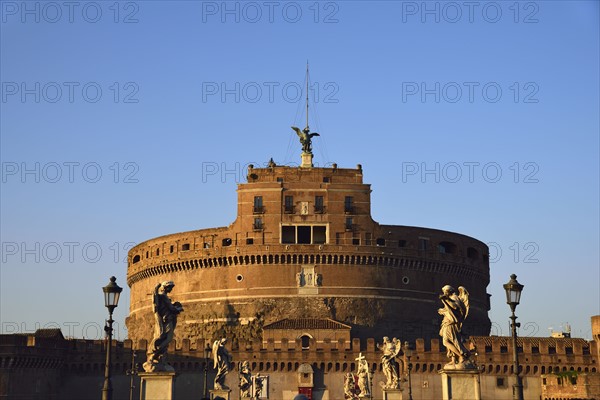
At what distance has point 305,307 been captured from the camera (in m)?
78.4

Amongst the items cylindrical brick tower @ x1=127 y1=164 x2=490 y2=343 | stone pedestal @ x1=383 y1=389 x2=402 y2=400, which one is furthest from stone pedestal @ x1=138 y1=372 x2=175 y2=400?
cylindrical brick tower @ x1=127 y1=164 x2=490 y2=343

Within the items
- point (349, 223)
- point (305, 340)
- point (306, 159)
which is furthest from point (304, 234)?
point (305, 340)

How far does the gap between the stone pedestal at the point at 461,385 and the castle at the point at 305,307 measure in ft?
155

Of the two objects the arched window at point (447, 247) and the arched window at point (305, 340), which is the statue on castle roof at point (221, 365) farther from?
the arched window at point (447, 247)

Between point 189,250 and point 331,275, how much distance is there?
42.7ft

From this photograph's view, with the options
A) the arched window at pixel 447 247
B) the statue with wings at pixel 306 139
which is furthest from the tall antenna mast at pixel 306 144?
the arched window at pixel 447 247

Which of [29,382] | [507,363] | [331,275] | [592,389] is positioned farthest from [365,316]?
[29,382]

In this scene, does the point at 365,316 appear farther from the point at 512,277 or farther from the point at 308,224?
the point at 512,277

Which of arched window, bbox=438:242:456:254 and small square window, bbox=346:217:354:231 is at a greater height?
small square window, bbox=346:217:354:231

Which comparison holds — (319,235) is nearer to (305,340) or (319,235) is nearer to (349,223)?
(349,223)

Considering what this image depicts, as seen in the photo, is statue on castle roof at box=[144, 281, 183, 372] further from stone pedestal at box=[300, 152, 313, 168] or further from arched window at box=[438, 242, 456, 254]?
arched window at box=[438, 242, 456, 254]

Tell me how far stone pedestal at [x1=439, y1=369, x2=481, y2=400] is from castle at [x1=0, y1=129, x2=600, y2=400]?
155 feet

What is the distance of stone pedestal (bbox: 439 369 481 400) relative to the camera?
22125 millimetres

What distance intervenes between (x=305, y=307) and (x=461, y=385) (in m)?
56.5
